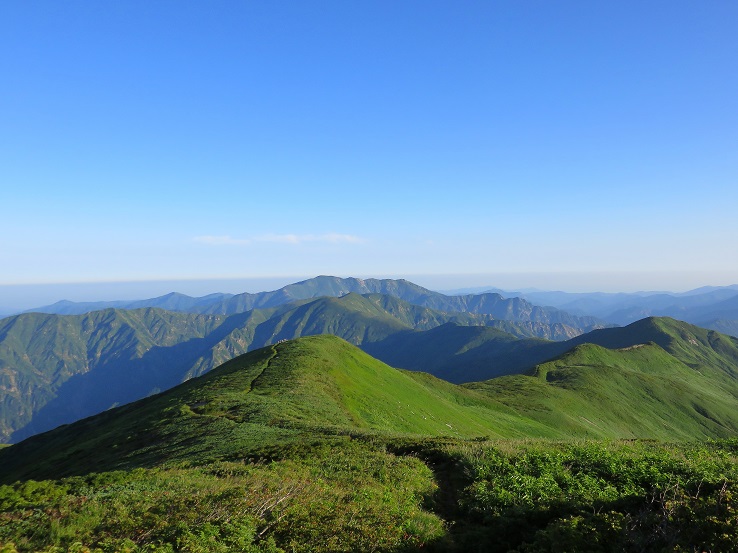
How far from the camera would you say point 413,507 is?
15656 mm

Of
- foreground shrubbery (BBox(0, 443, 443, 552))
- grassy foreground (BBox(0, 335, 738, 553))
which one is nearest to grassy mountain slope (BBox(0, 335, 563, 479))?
grassy foreground (BBox(0, 335, 738, 553))

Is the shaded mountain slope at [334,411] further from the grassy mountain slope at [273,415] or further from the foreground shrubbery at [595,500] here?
the foreground shrubbery at [595,500]

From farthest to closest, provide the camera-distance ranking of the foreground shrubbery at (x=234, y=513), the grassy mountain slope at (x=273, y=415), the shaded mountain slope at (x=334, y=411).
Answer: the shaded mountain slope at (x=334, y=411), the grassy mountain slope at (x=273, y=415), the foreground shrubbery at (x=234, y=513)

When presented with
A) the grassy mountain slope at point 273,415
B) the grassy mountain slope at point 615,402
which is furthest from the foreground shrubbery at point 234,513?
the grassy mountain slope at point 615,402

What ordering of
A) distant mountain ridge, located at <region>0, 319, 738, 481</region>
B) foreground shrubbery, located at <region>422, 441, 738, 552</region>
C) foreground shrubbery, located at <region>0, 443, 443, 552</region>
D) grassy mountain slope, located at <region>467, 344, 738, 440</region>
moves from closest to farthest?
foreground shrubbery, located at <region>422, 441, 738, 552</region>
foreground shrubbery, located at <region>0, 443, 443, 552</region>
distant mountain ridge, located at <region>0, 319, 738, 481</region>
grassy mountain slope, located at <region>467, 344, 738, 440</region>

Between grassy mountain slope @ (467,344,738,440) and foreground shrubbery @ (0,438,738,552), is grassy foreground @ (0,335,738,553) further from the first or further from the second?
grassy mountain slope @ (467,344,738,440)

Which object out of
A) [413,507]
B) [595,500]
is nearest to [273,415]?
[413,507]

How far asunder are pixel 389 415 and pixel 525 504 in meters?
40.9

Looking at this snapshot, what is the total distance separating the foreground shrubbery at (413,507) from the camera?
10680 mm

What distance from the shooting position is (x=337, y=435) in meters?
31.6

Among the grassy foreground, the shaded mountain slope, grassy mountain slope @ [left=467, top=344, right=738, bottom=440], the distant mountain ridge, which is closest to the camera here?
the grassy foreground

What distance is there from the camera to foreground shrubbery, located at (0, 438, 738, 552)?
1068 cm

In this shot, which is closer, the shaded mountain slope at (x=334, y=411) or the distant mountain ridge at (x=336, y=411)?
the shaded mountain slope at (x=334, y=411)

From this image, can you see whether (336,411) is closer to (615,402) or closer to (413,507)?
(413,507)
